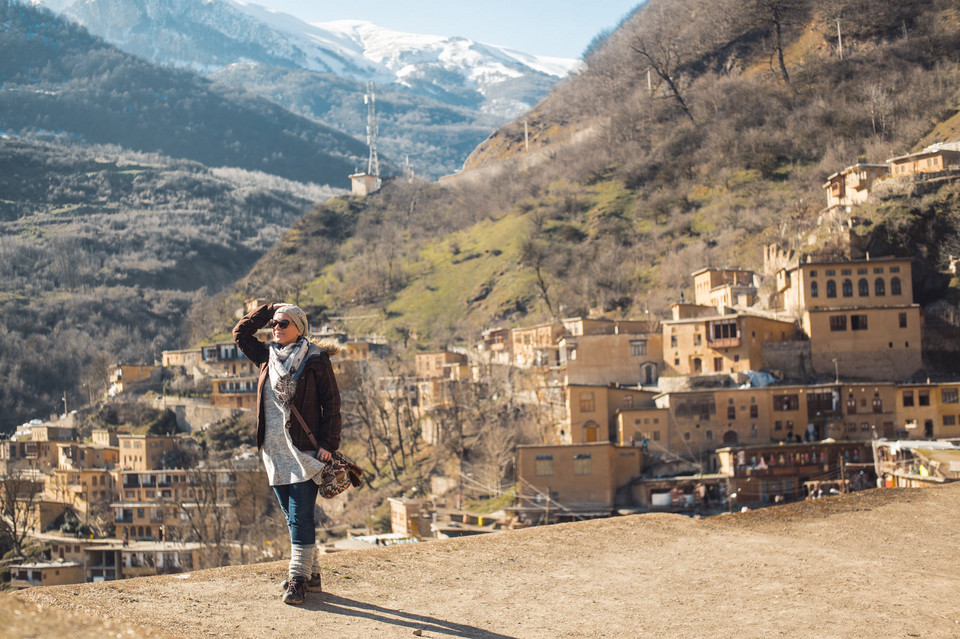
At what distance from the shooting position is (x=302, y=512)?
7691mm

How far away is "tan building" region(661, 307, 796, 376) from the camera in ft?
139

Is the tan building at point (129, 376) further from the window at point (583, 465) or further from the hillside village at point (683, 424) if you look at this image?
the window at point (583, 465)

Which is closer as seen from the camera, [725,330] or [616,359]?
[725,330]

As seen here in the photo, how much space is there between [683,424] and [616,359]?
6618 mm

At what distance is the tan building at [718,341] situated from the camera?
42.4 meters

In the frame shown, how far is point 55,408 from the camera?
90.6 m

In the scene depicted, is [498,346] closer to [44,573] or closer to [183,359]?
[44,573]

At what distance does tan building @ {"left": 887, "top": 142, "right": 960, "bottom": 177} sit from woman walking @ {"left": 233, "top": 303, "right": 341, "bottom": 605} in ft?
157

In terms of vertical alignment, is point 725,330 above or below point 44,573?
above

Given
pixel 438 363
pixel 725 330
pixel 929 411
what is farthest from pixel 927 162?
pixel 438 363

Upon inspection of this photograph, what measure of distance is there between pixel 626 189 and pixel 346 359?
2884 cm

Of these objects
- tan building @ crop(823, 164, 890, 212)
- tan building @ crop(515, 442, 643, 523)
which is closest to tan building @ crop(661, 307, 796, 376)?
tan building @ crop(515, 442, 643, 523)

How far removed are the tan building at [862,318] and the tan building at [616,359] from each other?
705 centimetres

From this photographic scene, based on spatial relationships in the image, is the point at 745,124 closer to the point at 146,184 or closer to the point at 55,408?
the point at 55,408
